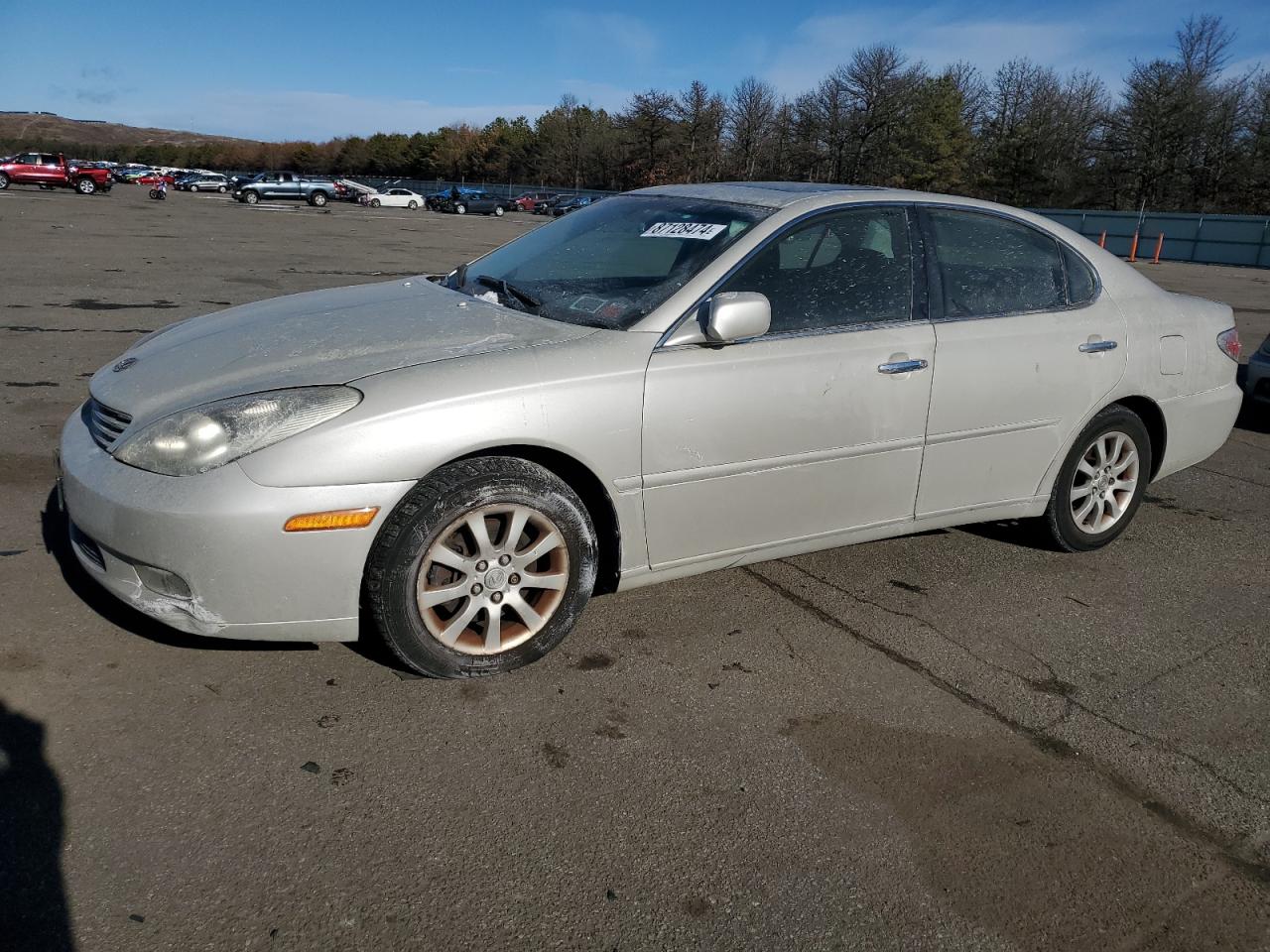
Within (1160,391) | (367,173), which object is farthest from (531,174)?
(1160,391)

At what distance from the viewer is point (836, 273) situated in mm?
3717

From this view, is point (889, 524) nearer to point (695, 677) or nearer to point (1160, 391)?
point (695, 677)

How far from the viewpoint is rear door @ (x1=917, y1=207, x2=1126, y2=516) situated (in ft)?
12.6

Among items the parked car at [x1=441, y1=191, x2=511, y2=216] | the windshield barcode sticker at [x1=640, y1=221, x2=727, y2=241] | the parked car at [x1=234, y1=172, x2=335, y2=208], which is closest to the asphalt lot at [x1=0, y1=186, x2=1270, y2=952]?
the windshield barcode sticker at [x1=640, y1=221, x2=727, y2=241]

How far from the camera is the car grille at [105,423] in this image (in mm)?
3039

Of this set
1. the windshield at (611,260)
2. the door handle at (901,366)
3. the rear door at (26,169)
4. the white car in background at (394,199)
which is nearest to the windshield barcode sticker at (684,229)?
the windshield at (611,260)

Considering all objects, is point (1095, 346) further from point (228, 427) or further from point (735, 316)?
point (228, 427)

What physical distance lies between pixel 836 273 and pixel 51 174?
53.5 metres

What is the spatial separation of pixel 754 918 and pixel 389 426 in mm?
1621

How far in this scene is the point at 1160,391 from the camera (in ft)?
14.6

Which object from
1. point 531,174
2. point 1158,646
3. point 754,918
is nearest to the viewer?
point 754,918

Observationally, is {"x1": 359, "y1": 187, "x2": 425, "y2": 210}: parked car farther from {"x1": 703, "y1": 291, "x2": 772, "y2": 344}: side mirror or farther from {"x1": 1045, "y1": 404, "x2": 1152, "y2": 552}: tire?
{"x1": 703, "y1": 291, "x2": 772, "y2": 344}: side mirror

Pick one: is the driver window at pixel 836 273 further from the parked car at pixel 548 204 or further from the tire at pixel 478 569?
the parked car at pixel 548 204

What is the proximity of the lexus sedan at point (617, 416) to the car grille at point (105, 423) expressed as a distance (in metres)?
0.01
